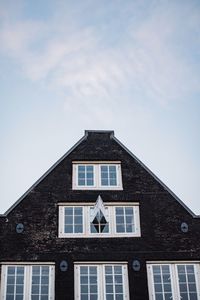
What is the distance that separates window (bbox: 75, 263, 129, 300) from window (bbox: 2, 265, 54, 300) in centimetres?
127

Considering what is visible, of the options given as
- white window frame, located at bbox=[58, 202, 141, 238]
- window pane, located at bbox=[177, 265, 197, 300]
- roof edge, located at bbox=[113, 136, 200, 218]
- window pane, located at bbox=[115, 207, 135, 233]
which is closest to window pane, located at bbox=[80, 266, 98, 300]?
white window frame, located at bbox=[58, 202, 141, 238]

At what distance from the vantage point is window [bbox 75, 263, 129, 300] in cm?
2080

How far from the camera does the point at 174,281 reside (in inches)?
840

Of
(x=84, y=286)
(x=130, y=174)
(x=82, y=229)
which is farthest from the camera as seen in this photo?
(x=130, y=174)

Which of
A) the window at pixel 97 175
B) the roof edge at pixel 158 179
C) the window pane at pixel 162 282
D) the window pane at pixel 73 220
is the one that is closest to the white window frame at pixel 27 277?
the window pane at pixel 73 220

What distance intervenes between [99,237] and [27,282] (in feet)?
12.8

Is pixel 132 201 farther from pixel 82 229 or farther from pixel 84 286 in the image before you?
pixel 84 286

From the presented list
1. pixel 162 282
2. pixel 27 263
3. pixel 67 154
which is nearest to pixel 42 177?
pixel 67 154

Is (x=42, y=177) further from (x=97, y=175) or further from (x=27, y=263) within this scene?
(x=27, y=263)

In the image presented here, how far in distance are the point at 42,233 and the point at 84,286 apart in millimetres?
3195

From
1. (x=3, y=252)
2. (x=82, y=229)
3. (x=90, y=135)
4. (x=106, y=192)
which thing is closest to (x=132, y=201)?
(x=106, y=192)

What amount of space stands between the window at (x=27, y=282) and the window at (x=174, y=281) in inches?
179

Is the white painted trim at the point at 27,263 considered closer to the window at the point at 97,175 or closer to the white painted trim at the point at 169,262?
the window at the point at 97,175

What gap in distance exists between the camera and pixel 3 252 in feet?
70.5
